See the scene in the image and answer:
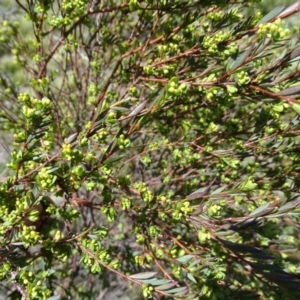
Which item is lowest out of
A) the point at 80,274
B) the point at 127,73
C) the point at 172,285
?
the point at 80,274

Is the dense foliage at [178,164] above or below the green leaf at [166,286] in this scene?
above

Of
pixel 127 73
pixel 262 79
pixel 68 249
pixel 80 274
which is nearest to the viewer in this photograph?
pixel 262 79

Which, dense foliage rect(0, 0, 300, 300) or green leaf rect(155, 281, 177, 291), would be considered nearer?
dense foliage rect(0, 0, 300, 300)

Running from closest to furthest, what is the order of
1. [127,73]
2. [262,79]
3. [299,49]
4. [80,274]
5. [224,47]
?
[299,49]
[262,79]
[224,47]
[127,73]
[80,274]

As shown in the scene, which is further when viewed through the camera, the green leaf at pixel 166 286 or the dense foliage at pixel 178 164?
the green leaf at pixel 166 286

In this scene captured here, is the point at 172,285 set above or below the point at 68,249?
below

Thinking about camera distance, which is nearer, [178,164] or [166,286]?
[166,286]

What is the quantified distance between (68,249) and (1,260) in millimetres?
243

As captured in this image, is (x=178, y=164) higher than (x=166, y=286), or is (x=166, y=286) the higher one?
(x=178, y=164)

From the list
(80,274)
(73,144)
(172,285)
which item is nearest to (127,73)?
(73,144)

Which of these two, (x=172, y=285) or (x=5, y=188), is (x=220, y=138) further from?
(x=5, y=188)

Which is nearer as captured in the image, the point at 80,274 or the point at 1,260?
the point at 1,260

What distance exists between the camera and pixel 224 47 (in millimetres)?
1328

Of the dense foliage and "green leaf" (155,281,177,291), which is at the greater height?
the dense foliage
